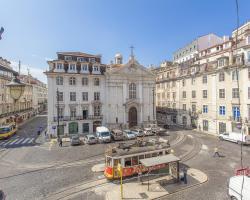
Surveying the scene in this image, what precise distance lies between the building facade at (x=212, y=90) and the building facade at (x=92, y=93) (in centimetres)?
905

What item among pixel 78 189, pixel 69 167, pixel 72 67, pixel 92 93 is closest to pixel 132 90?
pixel 92 93

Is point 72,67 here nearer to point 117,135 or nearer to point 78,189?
point 117,135

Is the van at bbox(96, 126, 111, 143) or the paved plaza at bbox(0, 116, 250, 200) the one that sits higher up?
the van at bbox(96, 126, 111, 143)

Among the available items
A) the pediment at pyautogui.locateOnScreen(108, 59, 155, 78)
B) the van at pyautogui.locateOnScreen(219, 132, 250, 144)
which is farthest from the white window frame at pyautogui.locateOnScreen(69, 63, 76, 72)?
the van at pyautogui.locateOnScreen(219, 132, 250, 144)

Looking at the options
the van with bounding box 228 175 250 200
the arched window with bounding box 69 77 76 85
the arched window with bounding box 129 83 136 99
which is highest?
the arched window with bounding box 69 77 76 85

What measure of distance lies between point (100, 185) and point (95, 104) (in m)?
23.8

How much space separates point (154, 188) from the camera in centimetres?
1456

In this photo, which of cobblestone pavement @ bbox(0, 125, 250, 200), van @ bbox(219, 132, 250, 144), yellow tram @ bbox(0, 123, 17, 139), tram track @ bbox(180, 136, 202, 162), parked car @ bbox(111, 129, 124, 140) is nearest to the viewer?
cobblestone pavement @ bbox(0, 125, 250, 200)

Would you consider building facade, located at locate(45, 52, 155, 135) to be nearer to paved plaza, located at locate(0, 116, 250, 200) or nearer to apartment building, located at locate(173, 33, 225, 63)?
paved plaza, located at locate(0, 116, 250, 200)

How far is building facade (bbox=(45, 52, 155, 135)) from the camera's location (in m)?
35.1

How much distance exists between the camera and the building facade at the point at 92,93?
3509 centimetres

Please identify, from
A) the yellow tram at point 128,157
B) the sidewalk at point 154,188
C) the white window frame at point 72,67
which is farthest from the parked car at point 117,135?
the sidewalk at point 154,188

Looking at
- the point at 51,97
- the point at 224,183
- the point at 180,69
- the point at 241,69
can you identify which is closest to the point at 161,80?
the point at 180,69

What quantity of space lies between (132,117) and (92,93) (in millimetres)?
11110
